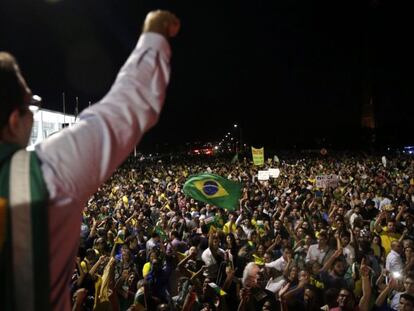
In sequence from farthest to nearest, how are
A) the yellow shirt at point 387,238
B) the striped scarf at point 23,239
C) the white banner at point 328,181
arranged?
1. the white banner at point 328,181
2. the yellow shirt at point 387,238
3. the striped scarf at point 23,239

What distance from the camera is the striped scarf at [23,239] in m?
0.92

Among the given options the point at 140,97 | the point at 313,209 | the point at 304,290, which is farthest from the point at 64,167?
the point at 313,209

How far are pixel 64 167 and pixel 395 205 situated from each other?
10.4 metres

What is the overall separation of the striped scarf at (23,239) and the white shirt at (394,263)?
593cm

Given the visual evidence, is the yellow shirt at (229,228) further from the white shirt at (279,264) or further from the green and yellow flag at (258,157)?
the green and yellow flag at (258,157)

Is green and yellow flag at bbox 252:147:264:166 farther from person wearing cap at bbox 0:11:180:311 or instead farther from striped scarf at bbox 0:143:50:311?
striped scarf at bbox 0:143:50:311

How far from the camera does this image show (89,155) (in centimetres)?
96

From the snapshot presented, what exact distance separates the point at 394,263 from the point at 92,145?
612cm

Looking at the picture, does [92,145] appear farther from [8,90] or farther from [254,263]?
[254,263]

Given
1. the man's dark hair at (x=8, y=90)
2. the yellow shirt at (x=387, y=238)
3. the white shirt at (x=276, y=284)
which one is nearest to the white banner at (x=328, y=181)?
the yellow shirt at (x=387, y=238)

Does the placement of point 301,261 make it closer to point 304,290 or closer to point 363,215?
point 304,290

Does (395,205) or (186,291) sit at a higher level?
(186,291)

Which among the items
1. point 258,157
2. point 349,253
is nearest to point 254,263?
point 349,253

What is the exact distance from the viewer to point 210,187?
1045 centimetres
